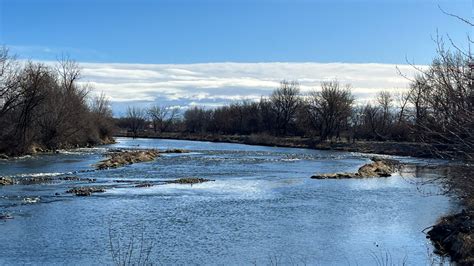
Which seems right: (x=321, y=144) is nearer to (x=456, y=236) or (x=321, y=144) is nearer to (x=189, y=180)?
(x=189, y=180)

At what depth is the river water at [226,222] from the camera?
13592 mm

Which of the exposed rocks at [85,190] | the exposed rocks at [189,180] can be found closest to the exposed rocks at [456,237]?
the exposed rocks at [85,190]

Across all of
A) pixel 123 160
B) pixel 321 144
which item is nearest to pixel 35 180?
pixel 123 160

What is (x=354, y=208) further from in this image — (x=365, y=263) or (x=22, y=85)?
(x=22, y=85)

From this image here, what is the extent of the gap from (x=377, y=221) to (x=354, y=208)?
9.10 feet

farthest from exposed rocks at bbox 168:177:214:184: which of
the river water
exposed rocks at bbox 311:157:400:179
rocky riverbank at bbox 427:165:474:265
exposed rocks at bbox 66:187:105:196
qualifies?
rocky riverbank at bbox 427:165:474:265

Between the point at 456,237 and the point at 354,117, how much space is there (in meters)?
72.8

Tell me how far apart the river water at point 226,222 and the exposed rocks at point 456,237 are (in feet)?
1.72

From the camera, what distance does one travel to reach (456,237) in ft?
48.1

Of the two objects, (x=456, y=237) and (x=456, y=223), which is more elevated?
(x=456, y=223)

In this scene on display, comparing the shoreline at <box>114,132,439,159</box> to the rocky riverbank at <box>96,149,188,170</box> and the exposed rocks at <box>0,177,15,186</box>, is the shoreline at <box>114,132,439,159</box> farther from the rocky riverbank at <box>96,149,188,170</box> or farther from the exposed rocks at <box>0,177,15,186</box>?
the exposed rocks at <box>0,177,15,186</box>

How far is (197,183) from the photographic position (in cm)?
2947

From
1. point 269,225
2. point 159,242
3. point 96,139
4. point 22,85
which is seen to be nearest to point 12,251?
point 159,242

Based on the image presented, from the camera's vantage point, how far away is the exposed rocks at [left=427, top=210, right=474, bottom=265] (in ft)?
44.0
